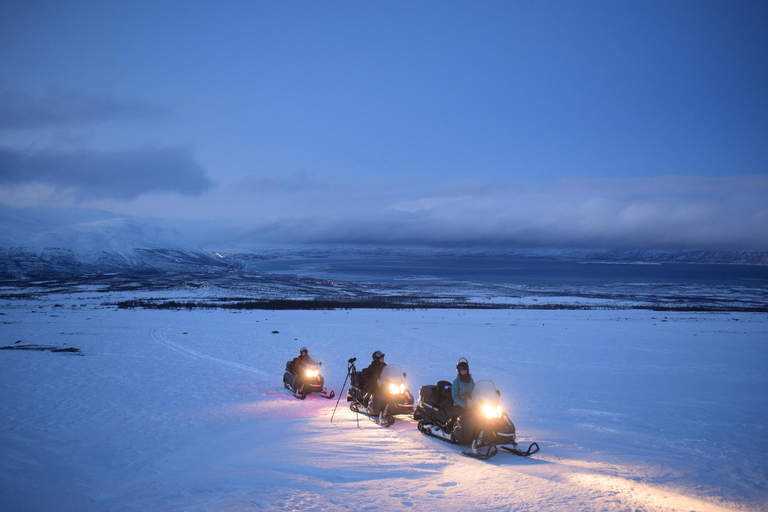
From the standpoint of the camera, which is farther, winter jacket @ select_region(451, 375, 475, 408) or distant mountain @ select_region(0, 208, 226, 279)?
distant mountain @ select_region(0, 208, 226, 279)

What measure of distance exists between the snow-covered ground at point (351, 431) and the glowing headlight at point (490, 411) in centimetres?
66

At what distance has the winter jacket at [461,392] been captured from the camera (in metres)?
7.16

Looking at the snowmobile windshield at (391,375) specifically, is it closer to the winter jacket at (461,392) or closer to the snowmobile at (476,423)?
the snowmobile at (476,423)

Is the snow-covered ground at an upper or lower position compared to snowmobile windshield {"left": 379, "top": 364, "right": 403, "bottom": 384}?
lower

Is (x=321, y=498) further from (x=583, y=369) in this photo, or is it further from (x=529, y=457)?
(x=583, y=369)

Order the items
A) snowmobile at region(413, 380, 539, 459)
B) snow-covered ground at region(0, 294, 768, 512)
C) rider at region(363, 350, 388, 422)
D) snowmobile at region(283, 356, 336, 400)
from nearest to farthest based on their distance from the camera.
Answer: snow-covered ground at region(0, 294, 768, 512) < snowmobile at region(413, 380, 539, 459) < rider at region(363, 350, 388, 422) < snowmobile at region(283, 356, 336, 400)

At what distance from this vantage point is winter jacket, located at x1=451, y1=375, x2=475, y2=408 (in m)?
7.16

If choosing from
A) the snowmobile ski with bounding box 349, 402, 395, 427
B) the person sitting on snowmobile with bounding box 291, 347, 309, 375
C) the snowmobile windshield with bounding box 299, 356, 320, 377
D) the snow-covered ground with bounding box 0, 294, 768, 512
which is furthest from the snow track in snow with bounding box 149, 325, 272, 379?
the snowmobile ski with bounding box 349, 402, 395, 427

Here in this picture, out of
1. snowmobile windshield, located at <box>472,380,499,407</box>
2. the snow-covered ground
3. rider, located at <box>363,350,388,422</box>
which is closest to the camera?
the snow-covered ground

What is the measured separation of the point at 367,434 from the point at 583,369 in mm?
11475

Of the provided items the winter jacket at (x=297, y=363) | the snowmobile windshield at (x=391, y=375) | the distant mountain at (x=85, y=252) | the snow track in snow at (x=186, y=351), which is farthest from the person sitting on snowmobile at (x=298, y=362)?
the distant mountain at (x=85, y=252)

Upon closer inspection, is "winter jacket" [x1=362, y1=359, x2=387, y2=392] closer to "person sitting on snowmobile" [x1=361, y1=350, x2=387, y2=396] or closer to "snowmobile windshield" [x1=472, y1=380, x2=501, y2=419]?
"person sitting on snowmobile" [x1=361, y1=350, x2=387, y2=396]

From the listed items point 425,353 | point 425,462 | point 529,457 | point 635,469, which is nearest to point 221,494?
point 425,462

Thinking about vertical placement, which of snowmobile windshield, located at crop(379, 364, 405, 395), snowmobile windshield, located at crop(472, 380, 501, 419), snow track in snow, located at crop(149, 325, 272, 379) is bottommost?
snow track in snow, located at crop(149, 325, 272, 379)
